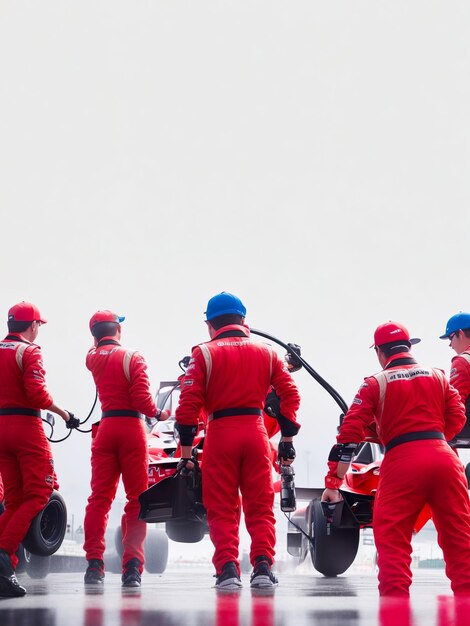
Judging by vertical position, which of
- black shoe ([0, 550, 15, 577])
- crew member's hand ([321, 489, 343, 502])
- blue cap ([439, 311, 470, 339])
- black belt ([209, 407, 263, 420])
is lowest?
black shoe ([0, 550, 15, 577])

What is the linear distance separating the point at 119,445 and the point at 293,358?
1.98 meters

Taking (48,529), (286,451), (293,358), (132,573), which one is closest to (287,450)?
(286,451)

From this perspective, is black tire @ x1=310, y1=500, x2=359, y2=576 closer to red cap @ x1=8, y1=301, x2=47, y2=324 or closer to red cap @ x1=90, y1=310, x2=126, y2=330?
red cap @ x1=90, y1=310, x2=126, y2=330

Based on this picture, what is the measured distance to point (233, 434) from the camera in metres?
6.22

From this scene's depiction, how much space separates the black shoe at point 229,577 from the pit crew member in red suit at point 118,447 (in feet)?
4.88

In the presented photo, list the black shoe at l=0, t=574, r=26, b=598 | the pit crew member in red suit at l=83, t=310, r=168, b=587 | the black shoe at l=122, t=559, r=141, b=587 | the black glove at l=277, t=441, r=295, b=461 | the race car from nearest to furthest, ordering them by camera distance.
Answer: the black shoe at l=0, t=574, r=26, b=598 → the black glove at l=277, t=441, r=295, b=461 → the black shoe at l=122, t=559, r=141, b=587 → the pit crew member in red suit at l=83, t=310, r=168, b=587 → the race car

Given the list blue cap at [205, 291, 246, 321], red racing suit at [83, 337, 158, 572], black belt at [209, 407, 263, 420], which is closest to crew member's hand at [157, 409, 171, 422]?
red racing suit at [83, 337, 158, 572]

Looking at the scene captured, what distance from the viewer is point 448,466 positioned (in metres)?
5.45

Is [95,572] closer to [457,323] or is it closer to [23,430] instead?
[23,430]

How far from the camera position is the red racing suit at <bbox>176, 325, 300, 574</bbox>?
243 inches

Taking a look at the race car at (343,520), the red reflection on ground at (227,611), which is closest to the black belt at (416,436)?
the red reflection on ground at (227,611)

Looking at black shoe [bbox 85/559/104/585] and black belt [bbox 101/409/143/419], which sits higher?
black belt [bbox 101/409/143/419]

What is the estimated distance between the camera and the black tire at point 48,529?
7.23 m

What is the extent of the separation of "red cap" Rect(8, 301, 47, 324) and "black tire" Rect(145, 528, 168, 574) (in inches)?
244
